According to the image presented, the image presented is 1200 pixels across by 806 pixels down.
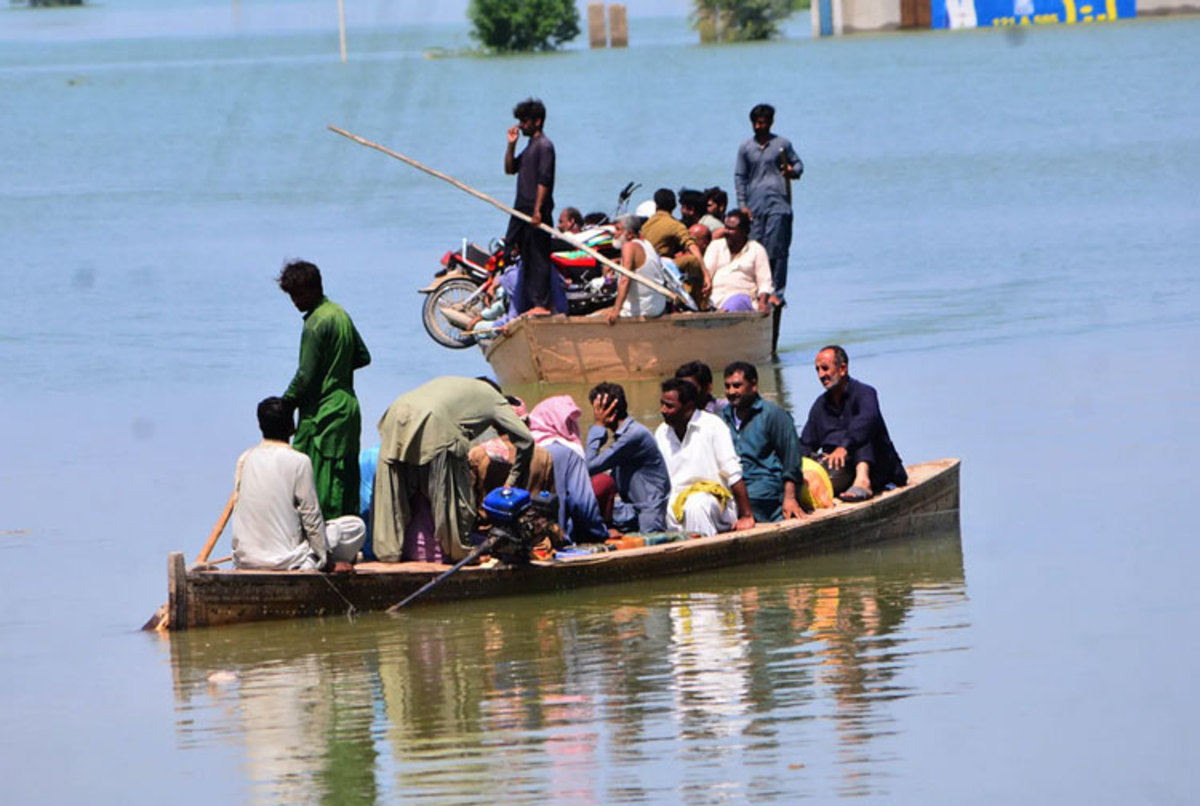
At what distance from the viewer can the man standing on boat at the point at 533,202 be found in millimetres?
15195

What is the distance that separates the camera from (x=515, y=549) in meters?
9.88

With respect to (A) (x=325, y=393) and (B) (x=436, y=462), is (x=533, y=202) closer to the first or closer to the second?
(A) (x=325, y=393)

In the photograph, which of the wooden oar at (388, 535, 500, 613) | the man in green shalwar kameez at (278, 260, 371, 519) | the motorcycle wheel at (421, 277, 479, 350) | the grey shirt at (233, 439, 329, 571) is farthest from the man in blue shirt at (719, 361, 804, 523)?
the motorcycle wheel at (421, 277, 479, 350)

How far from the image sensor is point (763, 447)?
10523mm

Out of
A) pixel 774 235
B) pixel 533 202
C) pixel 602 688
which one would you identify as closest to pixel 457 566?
pixel 602 688

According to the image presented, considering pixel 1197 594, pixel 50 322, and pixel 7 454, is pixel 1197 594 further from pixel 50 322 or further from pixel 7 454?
pixel 50 322

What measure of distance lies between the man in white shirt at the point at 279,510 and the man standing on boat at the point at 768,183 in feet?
25.6

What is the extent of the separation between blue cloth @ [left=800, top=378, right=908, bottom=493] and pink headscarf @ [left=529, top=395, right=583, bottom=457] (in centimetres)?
118

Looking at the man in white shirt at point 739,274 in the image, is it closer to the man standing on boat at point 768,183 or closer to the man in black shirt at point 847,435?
the man standing on boat at point 768,183

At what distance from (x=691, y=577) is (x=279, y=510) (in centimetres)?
202

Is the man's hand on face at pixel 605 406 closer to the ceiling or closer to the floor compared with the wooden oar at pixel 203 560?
closer to the ceiling

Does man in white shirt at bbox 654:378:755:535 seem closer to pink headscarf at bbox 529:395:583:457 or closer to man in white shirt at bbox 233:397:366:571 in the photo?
pink headscarf at bbox 529:395:583:457

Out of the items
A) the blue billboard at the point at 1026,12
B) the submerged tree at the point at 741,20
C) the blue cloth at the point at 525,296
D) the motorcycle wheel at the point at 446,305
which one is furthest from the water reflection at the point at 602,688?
the submerged tree at the point at 741,20

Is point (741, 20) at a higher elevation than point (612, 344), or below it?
higher
